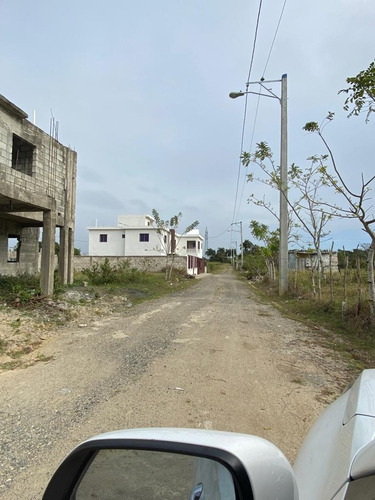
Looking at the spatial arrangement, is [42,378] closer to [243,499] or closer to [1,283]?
[243,499]

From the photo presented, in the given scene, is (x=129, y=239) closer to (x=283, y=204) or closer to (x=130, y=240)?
(x=130, y=240)

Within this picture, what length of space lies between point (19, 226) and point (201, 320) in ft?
32.8

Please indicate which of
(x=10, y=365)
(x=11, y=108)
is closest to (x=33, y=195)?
(x=11, y=108)

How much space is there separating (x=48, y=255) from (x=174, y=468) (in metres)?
9.76

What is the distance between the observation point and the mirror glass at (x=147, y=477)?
1074 mm

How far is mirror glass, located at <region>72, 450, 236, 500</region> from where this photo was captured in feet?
3.52

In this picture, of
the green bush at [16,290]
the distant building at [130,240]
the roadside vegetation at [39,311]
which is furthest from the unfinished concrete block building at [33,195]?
the distant building at [130,240]

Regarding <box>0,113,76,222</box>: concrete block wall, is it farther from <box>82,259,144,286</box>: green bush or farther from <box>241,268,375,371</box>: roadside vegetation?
<box>241,268,375,371</box>: roadside vegetation

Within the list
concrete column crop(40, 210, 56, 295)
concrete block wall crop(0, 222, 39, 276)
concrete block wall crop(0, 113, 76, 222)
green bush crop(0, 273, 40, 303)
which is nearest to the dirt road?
green bush crop(0, 273, 40, 303)

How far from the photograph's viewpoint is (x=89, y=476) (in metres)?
1.12

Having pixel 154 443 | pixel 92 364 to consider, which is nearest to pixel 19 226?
pixel 92 364

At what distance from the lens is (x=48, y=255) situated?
392 inches

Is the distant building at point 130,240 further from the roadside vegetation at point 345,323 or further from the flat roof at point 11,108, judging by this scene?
the roadside vegetation at point 345,323

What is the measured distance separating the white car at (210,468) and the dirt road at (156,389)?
1482mm
